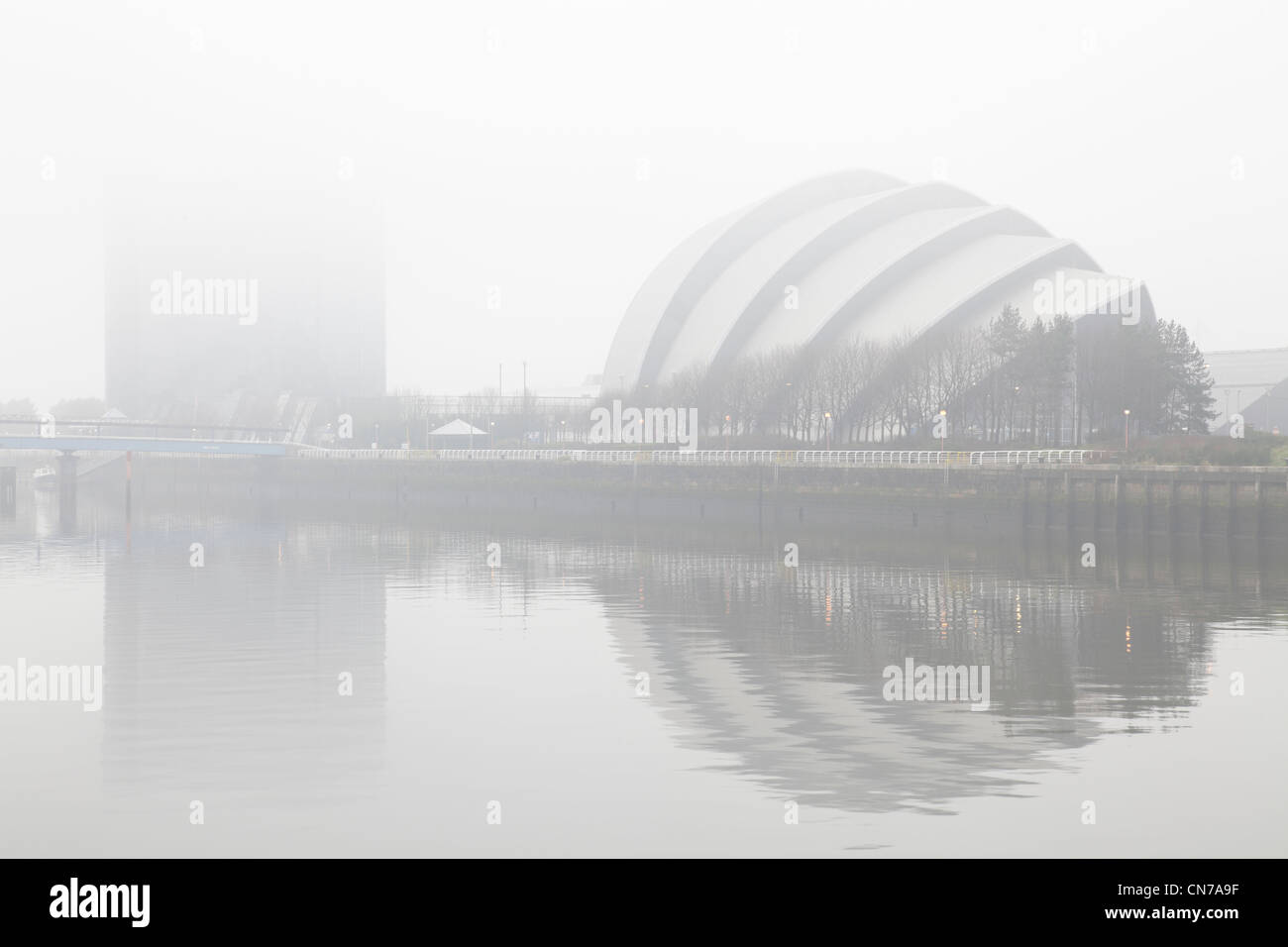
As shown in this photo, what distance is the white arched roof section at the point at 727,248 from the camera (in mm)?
116625

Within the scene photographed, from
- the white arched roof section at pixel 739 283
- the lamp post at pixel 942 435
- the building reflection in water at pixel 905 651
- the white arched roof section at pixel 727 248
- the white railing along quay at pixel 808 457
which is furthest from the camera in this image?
the white arched roof section at pixel 727 248

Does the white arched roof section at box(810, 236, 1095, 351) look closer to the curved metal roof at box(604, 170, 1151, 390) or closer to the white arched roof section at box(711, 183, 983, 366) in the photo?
the curved metal roof at box(604, 170, 1151, 390)

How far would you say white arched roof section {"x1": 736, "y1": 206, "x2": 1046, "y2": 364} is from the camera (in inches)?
3883

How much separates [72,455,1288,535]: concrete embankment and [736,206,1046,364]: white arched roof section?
2542 centimetres

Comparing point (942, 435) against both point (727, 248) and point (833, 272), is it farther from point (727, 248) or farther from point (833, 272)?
point (727, 248)

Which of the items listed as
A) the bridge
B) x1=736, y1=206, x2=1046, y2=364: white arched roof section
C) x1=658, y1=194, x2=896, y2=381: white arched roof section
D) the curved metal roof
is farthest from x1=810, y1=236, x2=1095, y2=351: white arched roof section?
the bridge

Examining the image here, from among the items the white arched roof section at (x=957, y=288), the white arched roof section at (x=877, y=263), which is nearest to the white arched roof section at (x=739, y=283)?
the white arched roof section at (x=877, y=263)

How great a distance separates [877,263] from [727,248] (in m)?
18.8

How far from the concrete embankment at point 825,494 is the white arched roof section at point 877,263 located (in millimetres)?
25418

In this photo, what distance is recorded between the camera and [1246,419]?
320 feet

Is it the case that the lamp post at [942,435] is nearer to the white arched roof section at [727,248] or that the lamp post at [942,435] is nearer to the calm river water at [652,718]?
the calm river water at [652,718]

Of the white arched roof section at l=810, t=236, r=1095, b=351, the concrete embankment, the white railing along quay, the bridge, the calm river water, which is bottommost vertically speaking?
the calm river water

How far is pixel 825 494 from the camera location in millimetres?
62469
